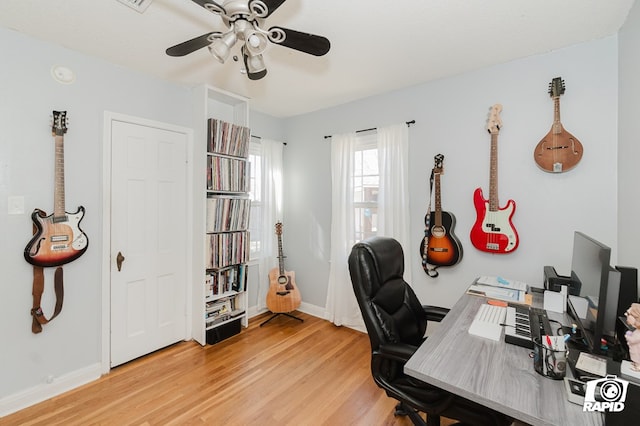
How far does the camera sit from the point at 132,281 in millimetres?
2484

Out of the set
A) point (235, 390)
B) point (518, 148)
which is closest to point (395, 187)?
point (518, 148)

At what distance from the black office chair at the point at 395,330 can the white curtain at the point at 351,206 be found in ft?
3.44

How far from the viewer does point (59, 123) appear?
80.6 inches

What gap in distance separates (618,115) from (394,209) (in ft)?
5.45

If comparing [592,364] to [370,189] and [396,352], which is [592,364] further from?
[370,189]

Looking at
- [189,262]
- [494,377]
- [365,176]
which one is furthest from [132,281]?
[494,377]

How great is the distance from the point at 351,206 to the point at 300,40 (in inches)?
78.2

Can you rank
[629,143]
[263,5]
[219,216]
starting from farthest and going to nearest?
[219,216]
[629,143]
[263,5]

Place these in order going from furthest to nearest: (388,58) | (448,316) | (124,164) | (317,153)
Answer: (317,153), (124,164), (388,58), (448,316)

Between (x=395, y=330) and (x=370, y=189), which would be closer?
(x=395, y=330)

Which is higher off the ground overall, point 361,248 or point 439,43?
point 439,43

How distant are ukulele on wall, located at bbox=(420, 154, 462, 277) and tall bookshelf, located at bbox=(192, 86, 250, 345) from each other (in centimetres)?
184

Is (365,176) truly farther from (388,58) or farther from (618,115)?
(618,115)

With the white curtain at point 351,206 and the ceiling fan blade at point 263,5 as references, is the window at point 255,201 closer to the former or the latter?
the white curtain at point 351,206
